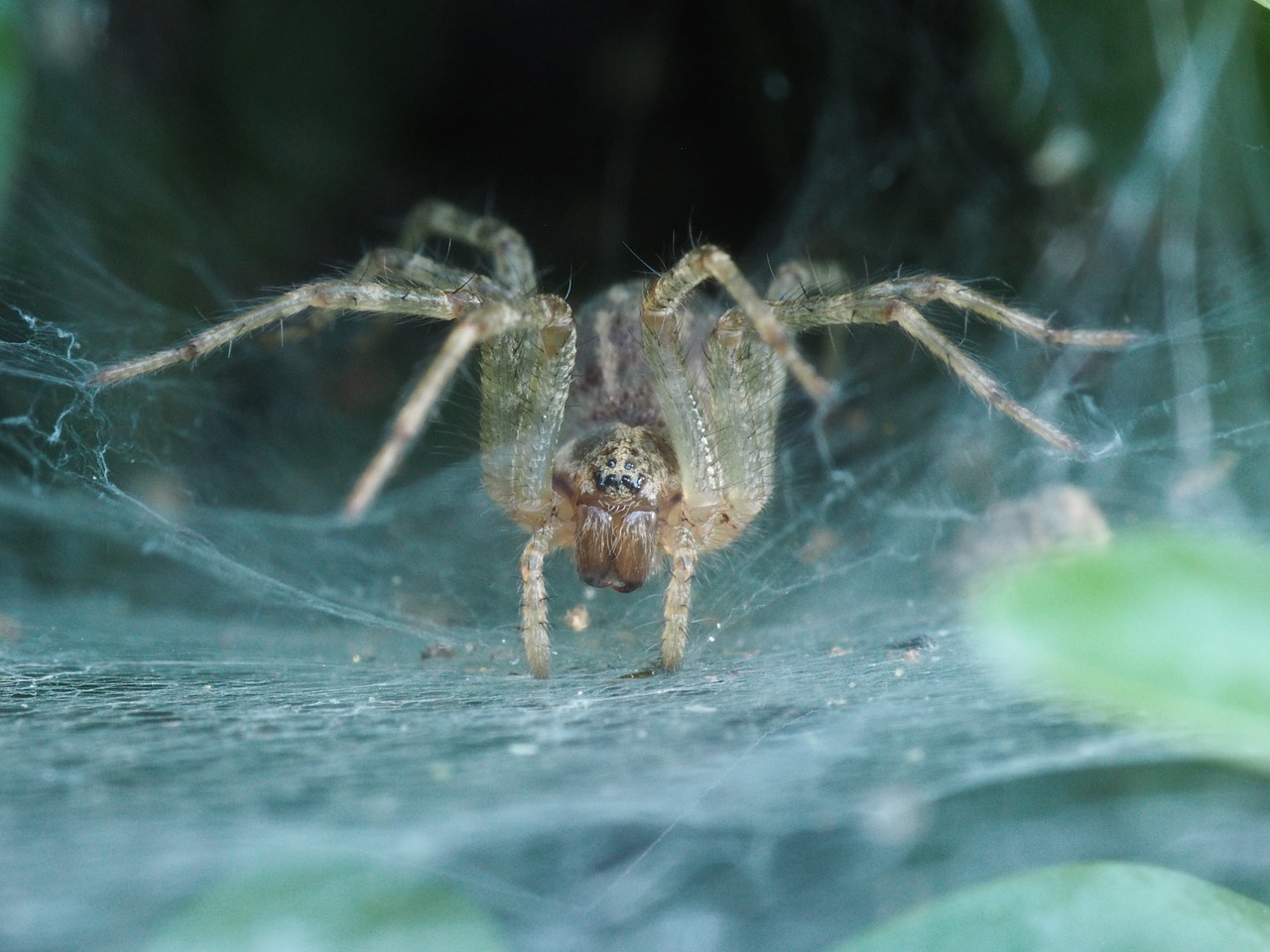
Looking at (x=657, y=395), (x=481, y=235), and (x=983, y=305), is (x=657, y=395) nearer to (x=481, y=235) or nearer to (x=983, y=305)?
(x=983, y=305)

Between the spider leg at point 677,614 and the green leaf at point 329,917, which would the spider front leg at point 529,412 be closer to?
the spider leg at point 677,614

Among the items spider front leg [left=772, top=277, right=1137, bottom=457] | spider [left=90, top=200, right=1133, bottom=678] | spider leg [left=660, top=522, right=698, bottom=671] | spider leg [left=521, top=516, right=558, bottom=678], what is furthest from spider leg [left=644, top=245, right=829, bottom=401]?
spider leg [left=521, top=516, right=558, bottom=678]

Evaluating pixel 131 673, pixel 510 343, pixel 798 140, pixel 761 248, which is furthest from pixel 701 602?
pixel 798 140

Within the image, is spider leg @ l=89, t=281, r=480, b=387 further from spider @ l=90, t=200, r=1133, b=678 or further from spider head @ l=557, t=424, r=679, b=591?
spider head @ l=557, t=424, r=679, b=591

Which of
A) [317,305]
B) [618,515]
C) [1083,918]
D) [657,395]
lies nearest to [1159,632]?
[1083,918]

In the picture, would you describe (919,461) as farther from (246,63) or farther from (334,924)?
(246,63)
